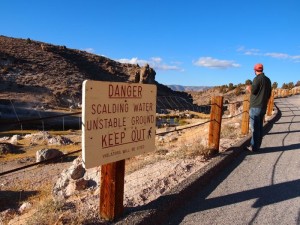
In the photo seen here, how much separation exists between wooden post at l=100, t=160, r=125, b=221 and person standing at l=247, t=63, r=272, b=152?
5.01m

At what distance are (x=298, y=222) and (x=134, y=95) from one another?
2.44 metres

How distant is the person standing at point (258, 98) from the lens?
28.9 ft

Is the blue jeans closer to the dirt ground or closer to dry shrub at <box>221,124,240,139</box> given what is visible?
the dirt ground

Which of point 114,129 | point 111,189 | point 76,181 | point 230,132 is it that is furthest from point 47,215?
point 230,132

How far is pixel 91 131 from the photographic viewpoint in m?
4.09

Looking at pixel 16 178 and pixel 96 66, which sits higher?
pixel 96 66

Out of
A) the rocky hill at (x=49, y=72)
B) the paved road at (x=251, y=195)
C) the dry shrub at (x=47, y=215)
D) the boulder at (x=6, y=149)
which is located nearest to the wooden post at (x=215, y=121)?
the paved road at (x=251, y=195)

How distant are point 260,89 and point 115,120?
5206 millimetres

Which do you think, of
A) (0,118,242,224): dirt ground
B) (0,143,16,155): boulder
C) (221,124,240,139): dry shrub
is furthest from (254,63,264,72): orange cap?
(0,143,16,155): boulder

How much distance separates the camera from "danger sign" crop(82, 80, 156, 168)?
404 centimetres

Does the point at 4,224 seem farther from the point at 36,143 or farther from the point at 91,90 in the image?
the point at 36,143

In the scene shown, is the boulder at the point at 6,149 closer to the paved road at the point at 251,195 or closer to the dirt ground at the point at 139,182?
the dirt ground at the point at 139,182

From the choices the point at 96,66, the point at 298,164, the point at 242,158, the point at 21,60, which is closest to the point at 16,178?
the point at 242,158

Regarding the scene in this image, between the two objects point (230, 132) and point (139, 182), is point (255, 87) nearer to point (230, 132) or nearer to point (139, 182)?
point (230, 132)
